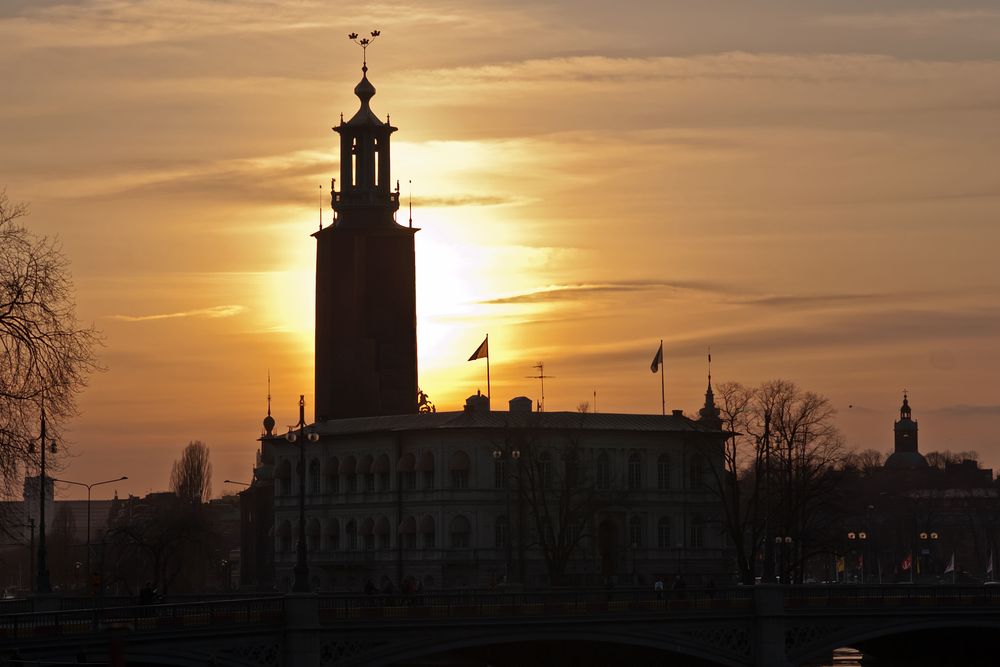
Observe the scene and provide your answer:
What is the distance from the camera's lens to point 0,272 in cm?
6544

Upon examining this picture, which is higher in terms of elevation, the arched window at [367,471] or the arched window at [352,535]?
the arched window at [367,471]

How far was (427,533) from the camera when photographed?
16112 cm

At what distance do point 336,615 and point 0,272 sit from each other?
2192cm

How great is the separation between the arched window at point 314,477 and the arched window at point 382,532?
9.62 meters

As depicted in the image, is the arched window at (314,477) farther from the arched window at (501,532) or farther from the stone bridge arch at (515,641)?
the stone bridge arch at (515,641)

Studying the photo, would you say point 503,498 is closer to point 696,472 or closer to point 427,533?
point 427,533

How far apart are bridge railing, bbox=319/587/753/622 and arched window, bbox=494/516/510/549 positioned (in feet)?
209

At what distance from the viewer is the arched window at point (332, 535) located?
557ft

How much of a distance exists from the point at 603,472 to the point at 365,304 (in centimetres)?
3635

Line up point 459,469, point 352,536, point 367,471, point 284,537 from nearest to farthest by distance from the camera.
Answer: point 459,469 → point 367,471 → point 352,536 → point 284,537

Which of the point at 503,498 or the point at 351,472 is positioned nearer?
the point at 503,498

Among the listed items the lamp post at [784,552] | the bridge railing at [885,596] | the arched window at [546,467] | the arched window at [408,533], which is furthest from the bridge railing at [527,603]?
the arched window at [408,533]

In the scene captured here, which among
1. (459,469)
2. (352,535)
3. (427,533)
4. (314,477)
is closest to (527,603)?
(459,469)

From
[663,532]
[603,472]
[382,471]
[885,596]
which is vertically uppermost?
[382,471]
